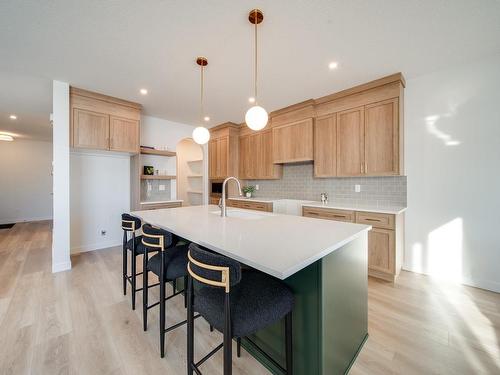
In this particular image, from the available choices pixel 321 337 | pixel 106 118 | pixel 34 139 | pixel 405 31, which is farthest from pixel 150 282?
pixel 34 139

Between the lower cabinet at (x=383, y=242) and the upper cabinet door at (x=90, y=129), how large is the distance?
399cm

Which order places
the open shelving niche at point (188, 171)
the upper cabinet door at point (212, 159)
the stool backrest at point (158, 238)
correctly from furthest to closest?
1. the open shelving niche at point (188, 171)
2. the upper cabinet door at point (212, 159)
3. the stool backrest at point (158, 238)

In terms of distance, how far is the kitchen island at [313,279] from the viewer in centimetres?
106

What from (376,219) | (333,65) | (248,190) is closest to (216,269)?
(376,219)

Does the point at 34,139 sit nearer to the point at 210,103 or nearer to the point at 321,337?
the point at 210,103

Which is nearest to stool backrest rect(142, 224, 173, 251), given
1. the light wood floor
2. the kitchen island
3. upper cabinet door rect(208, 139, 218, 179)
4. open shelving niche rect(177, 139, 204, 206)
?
the kitchen island

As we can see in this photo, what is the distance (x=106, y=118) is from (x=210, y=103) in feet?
5.65

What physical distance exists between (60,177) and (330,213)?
3922 millimetres

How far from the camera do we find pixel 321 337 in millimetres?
1139

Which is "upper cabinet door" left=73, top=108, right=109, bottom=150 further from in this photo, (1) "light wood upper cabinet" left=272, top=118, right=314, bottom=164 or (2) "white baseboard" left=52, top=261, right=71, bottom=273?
(1) "light wood upper cabinet" left=272, top=118, right=314, bottom=164

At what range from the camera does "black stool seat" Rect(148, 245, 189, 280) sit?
164cm

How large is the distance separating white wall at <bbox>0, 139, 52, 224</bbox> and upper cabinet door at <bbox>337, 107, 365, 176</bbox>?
8548 mm

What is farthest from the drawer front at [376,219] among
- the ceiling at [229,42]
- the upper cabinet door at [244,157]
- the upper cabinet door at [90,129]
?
the upper cabinet door at [90,129]

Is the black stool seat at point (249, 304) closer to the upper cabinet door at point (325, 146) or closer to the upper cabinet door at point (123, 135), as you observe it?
the upper cabinet door at point (325, 146)
